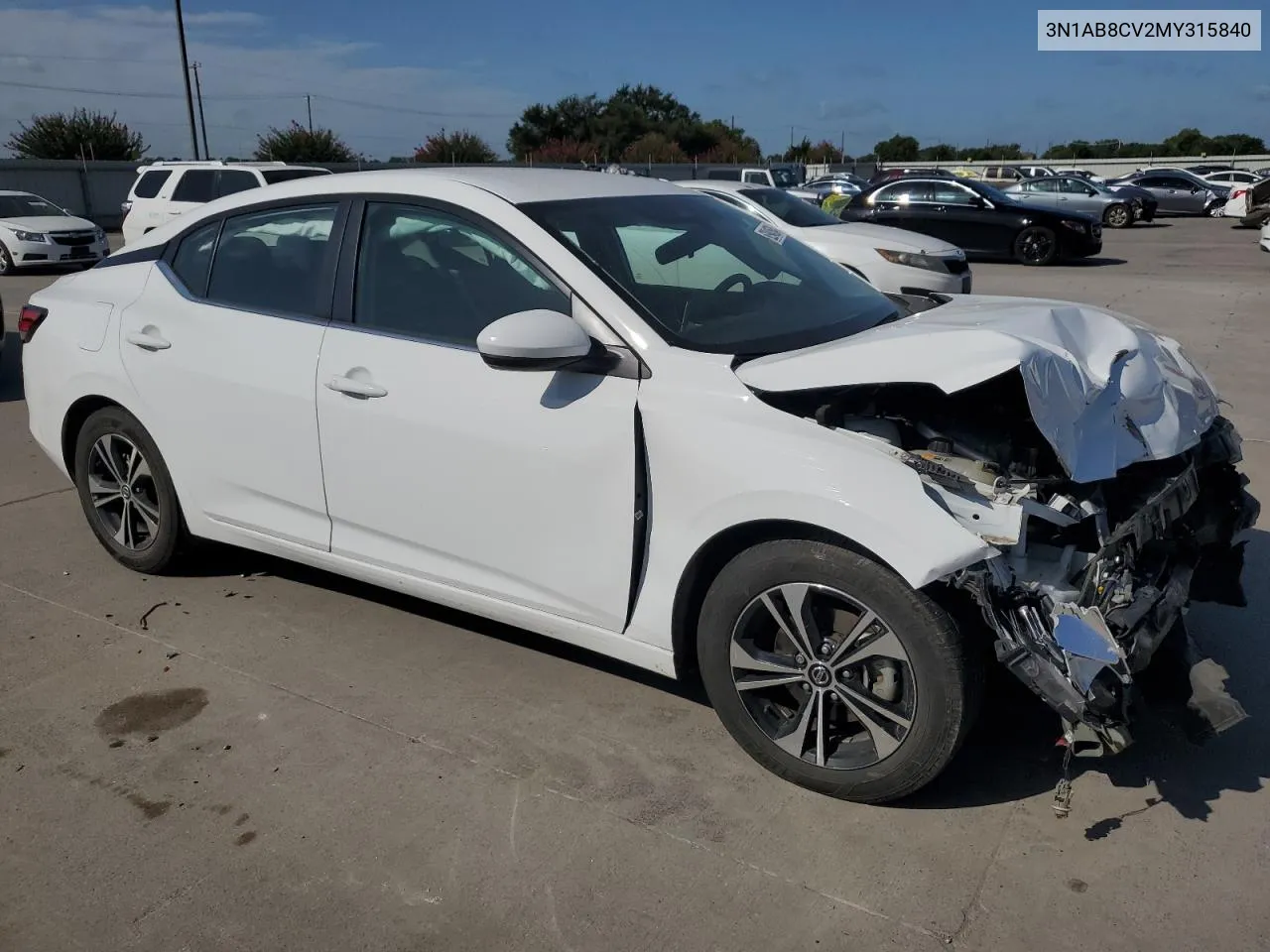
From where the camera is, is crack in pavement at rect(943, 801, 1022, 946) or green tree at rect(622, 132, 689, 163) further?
green tree at rect(622, 132, 689, 163)

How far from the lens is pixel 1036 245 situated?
65.4 feet

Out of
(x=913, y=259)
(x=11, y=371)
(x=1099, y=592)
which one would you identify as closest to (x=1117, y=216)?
(x=913, y=259)

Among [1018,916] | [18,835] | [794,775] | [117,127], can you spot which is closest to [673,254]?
[794,775]

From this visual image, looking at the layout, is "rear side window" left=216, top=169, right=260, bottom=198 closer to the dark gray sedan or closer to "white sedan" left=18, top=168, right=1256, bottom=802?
"white sedan" left=18, top=168, right=1256, bottom=802

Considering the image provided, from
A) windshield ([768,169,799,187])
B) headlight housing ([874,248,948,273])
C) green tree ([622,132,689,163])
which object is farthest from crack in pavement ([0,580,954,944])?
green tree ([622,132,689,163])

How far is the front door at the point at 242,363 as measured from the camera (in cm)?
384

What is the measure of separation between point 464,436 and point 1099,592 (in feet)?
6.32

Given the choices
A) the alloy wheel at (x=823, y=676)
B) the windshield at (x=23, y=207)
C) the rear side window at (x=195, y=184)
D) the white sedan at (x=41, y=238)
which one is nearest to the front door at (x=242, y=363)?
the alloy wheel at (x=823, y=676)

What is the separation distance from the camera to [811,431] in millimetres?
2912

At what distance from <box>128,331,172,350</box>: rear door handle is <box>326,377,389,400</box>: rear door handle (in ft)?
3.17

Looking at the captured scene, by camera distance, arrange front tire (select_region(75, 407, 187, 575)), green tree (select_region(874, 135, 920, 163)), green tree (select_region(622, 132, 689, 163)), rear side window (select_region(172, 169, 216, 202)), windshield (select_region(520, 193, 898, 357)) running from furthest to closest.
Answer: green tree (select_region(874, 135, 920, 163)), green tree (select_region(622, 132, 689, 163)), rear side window (select_region(172, 169, 216, 202)), front tire (select_region(75, 407, 187, 575)), windshield (select_region(520, 193, 898, 357))

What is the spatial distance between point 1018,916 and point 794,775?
709 mm

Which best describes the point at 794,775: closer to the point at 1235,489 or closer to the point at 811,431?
the point at 811,431

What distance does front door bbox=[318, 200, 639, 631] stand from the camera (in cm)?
321
